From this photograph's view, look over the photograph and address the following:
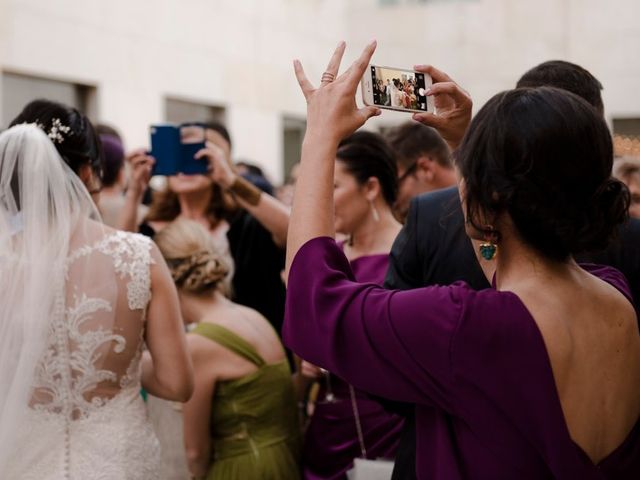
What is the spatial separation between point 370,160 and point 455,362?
230cm

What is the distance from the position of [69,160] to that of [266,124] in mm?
10960

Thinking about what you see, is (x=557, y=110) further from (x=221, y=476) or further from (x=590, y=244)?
(x=221, y=476)

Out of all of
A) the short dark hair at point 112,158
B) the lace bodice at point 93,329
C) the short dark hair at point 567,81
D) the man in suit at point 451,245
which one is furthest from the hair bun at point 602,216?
the short dark hair at point 112,158

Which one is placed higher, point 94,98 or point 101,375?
point 94,98

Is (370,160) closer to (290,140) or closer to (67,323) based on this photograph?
(67,323)

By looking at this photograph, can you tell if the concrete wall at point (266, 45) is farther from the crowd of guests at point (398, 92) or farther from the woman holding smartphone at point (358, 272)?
the crowd of guests at point (398, 92)

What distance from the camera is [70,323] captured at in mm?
2791

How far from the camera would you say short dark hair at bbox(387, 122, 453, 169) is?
14.4ft

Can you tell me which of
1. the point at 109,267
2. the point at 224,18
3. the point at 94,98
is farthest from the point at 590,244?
the point at 224,18

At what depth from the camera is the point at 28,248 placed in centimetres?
279

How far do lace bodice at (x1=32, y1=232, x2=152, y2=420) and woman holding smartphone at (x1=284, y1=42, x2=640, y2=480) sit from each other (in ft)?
3.62

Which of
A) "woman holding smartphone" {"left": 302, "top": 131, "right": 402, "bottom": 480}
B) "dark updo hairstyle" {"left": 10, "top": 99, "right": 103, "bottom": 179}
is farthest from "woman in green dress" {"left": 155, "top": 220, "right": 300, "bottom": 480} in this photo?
"dark updo hairstyle" {"left": 10, "top": 99, "right": 103, "bottom": 179}

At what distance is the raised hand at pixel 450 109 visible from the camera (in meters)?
2.13

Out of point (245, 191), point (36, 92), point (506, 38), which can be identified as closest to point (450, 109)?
point (245, 191)
